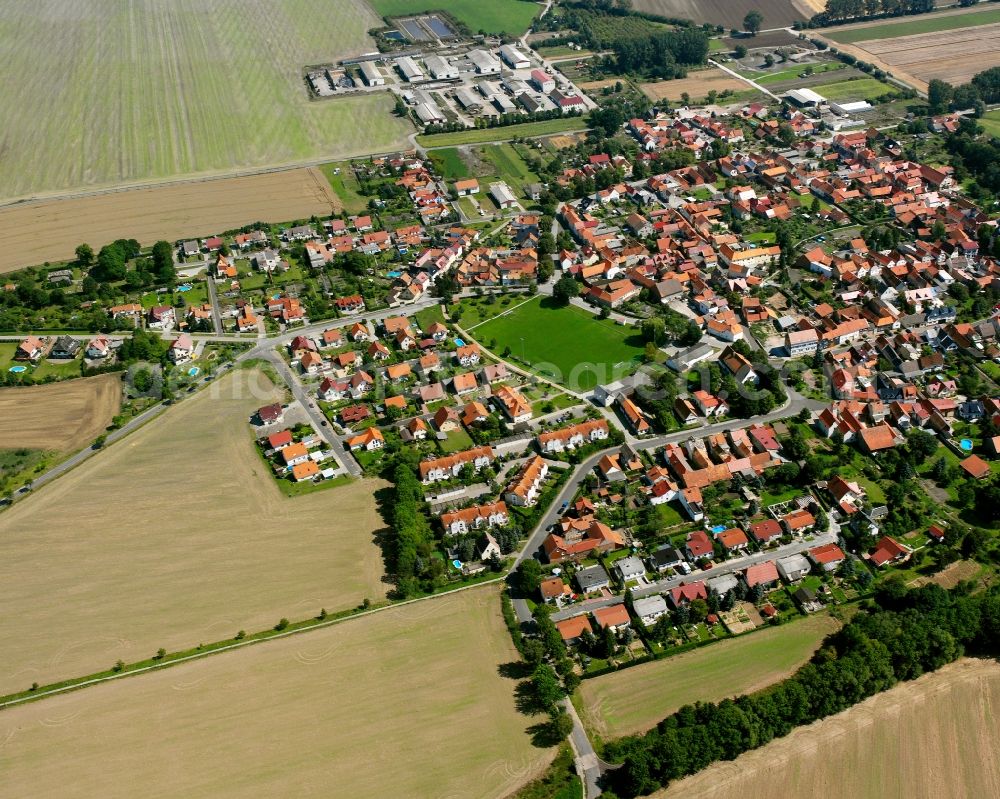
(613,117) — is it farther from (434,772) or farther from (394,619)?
(434,772)

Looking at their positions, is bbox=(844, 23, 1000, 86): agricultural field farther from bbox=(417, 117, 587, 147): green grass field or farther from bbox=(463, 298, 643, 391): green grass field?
bbox=(463, 298, 643, 391): green grass field

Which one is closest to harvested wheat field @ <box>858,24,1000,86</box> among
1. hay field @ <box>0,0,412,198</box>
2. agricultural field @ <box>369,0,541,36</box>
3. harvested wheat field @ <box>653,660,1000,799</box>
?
agricultural field @ <box>369,0,541,36</box>

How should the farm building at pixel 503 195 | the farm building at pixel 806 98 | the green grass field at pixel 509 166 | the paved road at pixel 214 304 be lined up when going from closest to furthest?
the paved road at pixel 214 304
the farm building at pixel 503 195
the green grass field at pixel 509 166
the farm building at pixel 806 98

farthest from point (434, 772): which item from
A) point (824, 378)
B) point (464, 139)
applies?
point (464, 139)

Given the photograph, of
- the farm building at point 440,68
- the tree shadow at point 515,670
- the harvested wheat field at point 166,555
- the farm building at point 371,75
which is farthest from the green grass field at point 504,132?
the tree shadow at point 515,670

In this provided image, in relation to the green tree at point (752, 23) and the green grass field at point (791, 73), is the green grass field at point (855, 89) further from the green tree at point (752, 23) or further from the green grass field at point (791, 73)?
the green tree at point (752, 23)

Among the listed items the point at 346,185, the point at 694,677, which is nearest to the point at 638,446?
the point at 694,677

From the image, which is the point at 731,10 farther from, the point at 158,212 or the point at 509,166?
the point at 158,212

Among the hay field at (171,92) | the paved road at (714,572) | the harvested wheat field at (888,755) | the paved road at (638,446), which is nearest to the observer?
the harvested wheat field at (888,755)
